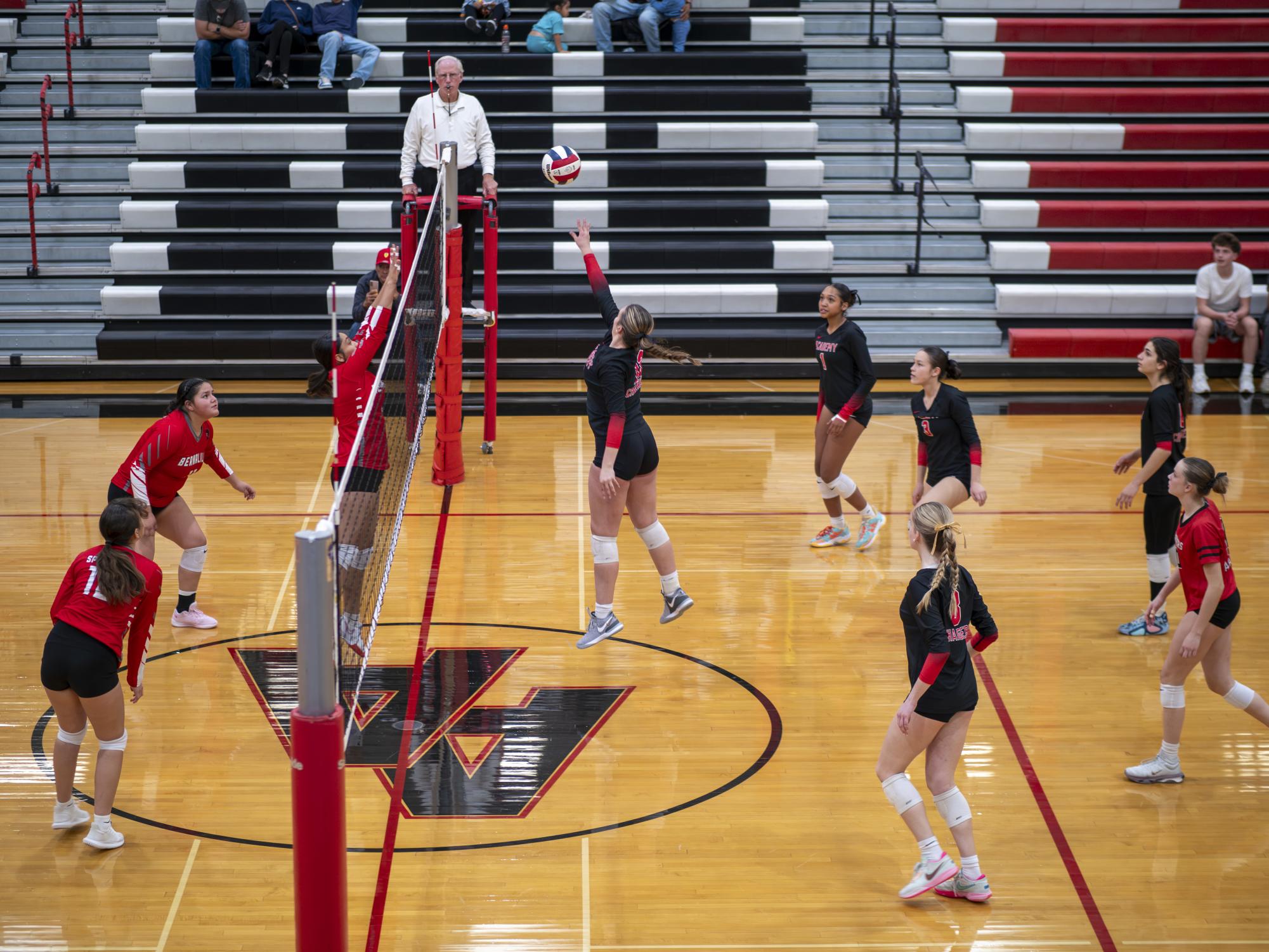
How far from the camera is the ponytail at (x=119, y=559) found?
526cm

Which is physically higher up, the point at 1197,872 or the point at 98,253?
the point at 98,253

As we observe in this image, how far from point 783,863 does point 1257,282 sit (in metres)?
11.7

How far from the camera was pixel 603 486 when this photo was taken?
706cm

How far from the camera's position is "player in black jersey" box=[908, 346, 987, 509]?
7836 millimetres

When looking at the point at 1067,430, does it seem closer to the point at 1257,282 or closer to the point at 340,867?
the point at 1257,282

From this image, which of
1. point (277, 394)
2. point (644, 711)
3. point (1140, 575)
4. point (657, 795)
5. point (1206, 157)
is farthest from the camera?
point (1206, 157)

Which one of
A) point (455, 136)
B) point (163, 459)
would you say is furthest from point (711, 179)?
point (163, 459)

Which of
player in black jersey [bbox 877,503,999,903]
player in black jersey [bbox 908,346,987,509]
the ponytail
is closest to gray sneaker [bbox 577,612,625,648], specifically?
player in black jersey [bbox 908,346,987,509]

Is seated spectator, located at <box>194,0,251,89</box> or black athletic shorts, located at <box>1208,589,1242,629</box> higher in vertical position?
seated spectator, located at <box>194,0,251,89</box>

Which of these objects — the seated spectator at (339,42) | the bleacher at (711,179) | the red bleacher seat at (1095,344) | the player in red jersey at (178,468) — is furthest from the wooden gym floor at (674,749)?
the seated spectator at (339,42)

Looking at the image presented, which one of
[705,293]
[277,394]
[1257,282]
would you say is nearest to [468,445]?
[277,394]

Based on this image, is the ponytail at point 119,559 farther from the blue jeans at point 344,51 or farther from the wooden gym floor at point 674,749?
the blue jeans at point 344,51

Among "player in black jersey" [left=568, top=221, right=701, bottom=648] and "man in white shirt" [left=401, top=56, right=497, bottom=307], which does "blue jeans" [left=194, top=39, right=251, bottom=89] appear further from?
"player in black jersey" [left=568, top=221, right=701, bottom=648]

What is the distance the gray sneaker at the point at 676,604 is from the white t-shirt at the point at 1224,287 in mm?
8742
